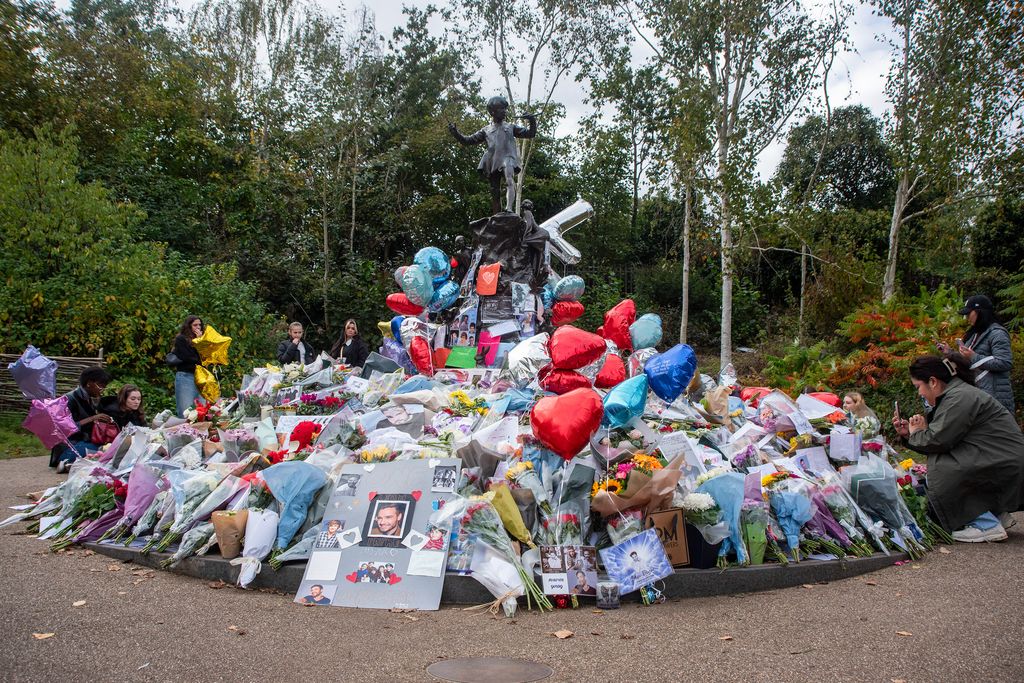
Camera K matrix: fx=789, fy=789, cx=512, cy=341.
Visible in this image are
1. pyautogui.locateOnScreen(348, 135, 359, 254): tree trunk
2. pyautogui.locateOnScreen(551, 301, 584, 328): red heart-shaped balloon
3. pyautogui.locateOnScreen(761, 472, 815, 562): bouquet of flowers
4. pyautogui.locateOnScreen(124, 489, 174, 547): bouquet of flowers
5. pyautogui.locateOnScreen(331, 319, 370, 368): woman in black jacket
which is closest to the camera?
pyautogui.locateOnScreen(761, 472, 815, 562): bouquet of flowers

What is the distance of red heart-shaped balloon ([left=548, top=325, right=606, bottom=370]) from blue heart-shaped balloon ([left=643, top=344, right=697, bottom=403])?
55 centimetres

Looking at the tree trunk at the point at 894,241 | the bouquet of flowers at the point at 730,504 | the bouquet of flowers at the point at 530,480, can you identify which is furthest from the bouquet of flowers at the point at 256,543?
the tree trunk at the point at 894,241

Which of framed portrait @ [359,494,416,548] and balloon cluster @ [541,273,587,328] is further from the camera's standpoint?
balloon cluster @ [541,273,587,328]

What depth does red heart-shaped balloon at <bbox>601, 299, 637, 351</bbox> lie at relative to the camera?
298 inches

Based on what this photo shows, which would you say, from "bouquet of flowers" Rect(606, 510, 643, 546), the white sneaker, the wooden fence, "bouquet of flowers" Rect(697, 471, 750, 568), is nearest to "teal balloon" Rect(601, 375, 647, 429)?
"bouquet of flowers" Rect(697, 471, 750, 568)

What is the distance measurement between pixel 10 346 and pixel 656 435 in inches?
414

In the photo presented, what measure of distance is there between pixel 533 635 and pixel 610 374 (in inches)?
126

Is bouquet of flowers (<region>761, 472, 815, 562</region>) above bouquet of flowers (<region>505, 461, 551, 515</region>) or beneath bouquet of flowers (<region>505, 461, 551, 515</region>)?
beneath

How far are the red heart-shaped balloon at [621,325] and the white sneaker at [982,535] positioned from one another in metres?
3.30

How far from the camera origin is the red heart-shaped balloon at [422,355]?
8.18 metres

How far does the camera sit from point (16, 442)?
10250 millimetres

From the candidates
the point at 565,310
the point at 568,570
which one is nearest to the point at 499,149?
the point at 565,310

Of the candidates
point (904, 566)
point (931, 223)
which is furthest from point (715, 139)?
point (904, 566)

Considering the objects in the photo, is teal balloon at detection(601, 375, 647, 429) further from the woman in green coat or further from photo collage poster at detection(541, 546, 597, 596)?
the woman in green coat
